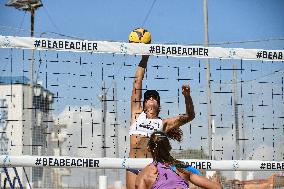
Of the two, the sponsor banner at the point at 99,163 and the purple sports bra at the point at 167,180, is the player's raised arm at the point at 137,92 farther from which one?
the purple sports bra at the point at 167,180

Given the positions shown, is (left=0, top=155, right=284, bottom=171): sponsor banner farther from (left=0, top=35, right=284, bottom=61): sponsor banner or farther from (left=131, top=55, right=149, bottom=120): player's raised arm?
(left=0, top=35, right=284, bottom=61): sponsor banner

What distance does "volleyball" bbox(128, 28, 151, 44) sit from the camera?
10016 millimetres

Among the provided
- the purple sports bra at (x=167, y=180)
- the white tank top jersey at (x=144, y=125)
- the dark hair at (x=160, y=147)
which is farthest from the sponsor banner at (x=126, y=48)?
the purple sports bra at (x=167, y=180)

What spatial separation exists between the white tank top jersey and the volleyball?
168cm

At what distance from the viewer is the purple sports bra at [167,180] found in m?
6.17

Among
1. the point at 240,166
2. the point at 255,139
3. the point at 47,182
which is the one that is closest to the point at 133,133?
the point at 240,166

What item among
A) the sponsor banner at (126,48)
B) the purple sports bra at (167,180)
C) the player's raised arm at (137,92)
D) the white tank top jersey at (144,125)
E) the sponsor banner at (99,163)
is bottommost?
the sponsor banner at (99,163)

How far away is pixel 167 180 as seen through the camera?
6203mm

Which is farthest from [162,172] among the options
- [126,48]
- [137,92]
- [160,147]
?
[126,48]

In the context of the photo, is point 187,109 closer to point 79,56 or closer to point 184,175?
point 184,175

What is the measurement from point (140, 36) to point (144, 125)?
6.22ft

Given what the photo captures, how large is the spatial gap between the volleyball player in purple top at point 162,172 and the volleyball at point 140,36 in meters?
3.82

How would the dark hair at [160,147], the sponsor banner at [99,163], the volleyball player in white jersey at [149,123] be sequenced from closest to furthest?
the dark hair at [160,147] → the volleyball player in white jersey at [149,123] → the sponsor banner at [99,163]

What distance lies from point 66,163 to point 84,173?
11223mm
